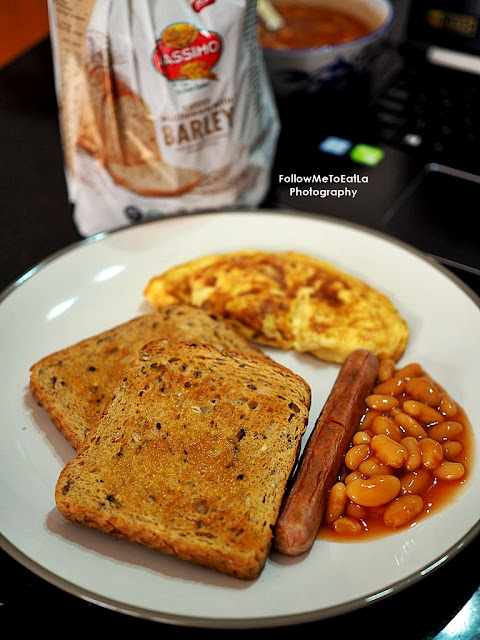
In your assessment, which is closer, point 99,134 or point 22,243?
point 99,134

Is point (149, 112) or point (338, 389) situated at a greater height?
point (149, 112)

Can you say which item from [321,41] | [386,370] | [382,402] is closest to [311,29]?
[321,41]

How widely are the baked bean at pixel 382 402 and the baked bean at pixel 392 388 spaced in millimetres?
32

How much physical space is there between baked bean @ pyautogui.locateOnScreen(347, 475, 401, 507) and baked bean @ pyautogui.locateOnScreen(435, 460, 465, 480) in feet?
0.32

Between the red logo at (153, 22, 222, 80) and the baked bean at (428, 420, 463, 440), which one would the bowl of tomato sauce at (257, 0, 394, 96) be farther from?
the baked bean at (428, 420, 463, 440)

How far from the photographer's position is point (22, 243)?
2.11 m

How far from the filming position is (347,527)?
1.33m

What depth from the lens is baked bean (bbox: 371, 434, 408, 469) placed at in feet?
4.55

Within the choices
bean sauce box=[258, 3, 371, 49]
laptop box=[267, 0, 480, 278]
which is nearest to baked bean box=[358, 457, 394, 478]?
laptop box=[267, 0, 480, 278]

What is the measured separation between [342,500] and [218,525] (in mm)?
236

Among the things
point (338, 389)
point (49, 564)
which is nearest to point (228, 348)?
point (338, 389)

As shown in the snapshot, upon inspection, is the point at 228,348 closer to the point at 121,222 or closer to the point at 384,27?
the point at 121,222

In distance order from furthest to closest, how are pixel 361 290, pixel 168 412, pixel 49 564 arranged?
1. pixel 361 290
2. pixel 168 412
3. pixel 49 564

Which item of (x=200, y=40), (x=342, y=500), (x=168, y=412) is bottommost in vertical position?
(x=342, y=500)
